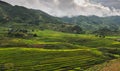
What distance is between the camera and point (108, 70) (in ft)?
570

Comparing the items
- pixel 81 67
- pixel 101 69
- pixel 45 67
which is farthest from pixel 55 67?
pixel 101 69

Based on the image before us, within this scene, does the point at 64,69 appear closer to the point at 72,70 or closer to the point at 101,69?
the point at 72,70

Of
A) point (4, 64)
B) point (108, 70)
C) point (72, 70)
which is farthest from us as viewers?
point (4, 64)

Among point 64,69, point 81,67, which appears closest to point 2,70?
point 64,69

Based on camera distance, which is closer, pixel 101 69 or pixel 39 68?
pixel 101 69

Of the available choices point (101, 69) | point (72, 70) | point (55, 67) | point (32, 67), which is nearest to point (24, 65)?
point (32, 67)

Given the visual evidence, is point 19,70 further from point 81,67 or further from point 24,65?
point 81,67

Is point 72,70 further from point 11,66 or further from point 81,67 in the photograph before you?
point 11,66

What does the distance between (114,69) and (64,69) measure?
1317 inches

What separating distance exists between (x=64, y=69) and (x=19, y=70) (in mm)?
30180

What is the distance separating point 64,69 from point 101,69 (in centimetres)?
2659

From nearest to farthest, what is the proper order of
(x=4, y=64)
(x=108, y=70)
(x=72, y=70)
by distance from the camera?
(x=108, y=70) < (x=72, y=70) < (x=4, y=64)

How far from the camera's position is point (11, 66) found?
193 m

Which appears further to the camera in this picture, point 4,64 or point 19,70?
point 4,64
